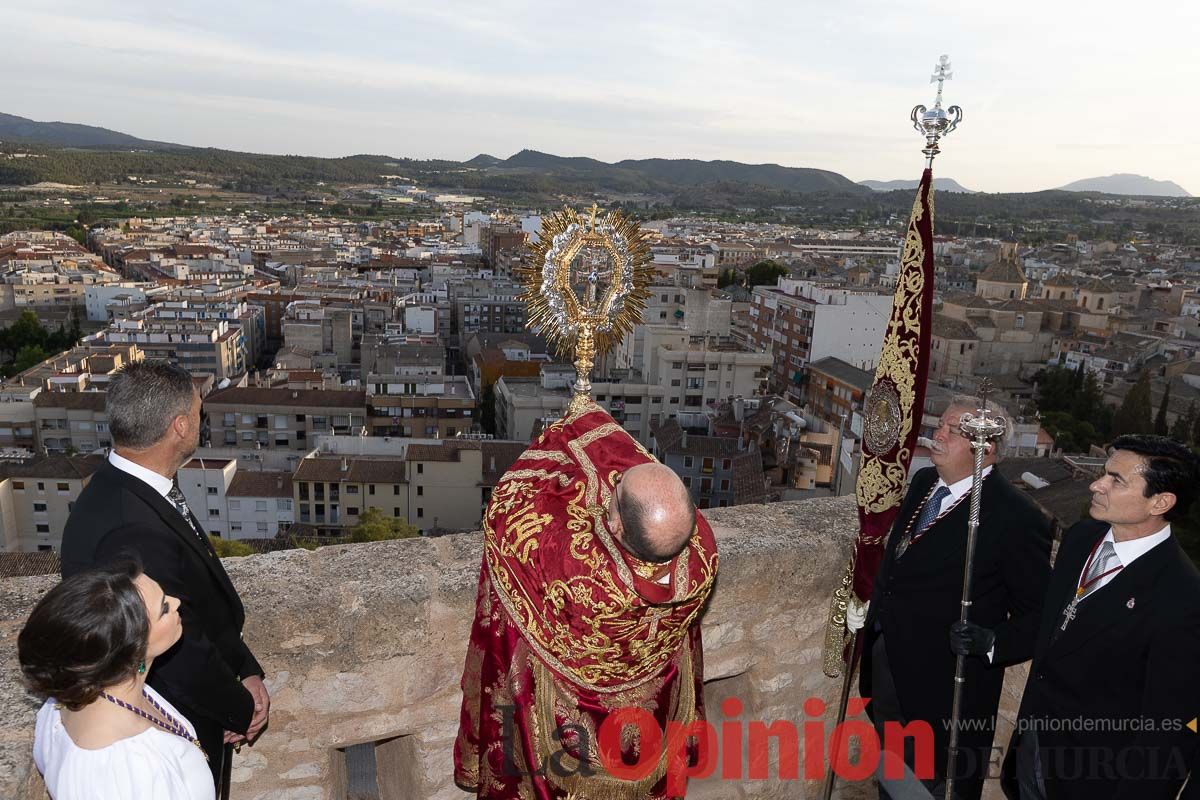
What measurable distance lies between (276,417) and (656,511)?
3382cm

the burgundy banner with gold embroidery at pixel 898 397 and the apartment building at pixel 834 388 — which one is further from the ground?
the burgundy banner with gold embroidery at pixel 898 397

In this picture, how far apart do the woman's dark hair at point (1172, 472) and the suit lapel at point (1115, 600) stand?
Result: 0.11 m

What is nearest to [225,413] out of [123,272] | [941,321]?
[941,321]

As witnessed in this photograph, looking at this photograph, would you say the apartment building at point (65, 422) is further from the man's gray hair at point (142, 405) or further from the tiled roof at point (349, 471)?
the man's gray hair at point (142, 405)

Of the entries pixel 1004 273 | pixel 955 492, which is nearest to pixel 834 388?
pixel 1004 273

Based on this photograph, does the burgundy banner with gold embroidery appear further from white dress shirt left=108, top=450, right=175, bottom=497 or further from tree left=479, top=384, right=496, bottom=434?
tree left=479, top=384, right=496, bottom=434

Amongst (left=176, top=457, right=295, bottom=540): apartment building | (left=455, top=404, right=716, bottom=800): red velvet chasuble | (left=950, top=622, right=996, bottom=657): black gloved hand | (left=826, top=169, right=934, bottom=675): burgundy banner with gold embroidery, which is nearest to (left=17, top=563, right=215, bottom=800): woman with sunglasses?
(left=455, top=404, right=716, bottom=800): red velvet chasuble

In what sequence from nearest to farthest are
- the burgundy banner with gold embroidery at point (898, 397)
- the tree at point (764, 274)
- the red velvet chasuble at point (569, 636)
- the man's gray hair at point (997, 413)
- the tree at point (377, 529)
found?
the red velvet chasuble at point (569, 636) < the man's gray hair at point (997, 413) < the burgundy banner with gold embroidery at point (898, 397) < the tree at point (377, 529) < the tree at point (764, 274)

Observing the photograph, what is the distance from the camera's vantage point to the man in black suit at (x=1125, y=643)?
192 cm

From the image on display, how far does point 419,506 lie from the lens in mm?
25859

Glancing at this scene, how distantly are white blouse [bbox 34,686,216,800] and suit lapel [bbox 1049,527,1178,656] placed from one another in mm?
1949

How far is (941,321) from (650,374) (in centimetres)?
2456

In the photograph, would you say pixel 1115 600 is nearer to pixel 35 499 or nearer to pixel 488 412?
pixel 35 499

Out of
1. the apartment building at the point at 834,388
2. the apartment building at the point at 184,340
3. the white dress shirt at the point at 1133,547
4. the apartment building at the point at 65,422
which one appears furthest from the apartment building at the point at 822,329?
the white dress shirt at the point at 1133,547
